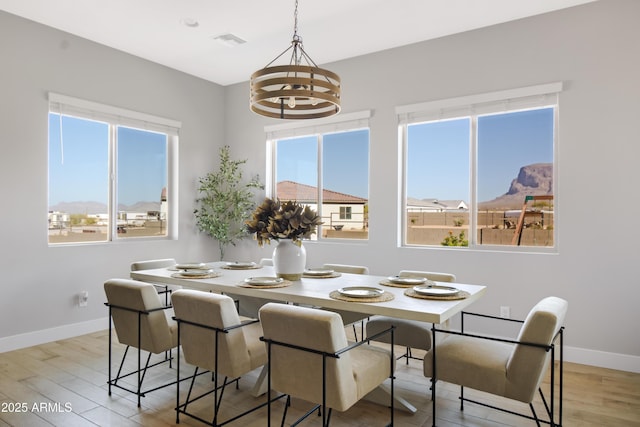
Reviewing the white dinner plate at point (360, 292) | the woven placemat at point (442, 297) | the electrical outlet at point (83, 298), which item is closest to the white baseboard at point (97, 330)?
the electrical outlet at point (83, 298)

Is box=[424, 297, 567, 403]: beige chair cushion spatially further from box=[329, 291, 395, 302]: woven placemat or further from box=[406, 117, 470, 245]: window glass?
box=[406, 117, 470, 245]: window glass

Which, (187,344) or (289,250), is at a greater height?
(289,250)

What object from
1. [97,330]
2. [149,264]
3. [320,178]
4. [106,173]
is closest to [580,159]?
[320,178]

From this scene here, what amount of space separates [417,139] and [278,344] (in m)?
3.08

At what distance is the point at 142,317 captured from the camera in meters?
2.61

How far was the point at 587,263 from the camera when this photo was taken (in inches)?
138

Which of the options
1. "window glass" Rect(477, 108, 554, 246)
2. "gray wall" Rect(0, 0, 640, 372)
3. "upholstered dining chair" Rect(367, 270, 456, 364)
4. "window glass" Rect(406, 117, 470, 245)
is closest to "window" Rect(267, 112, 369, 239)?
"gray wall" Rect(0, 0, 640, 372)

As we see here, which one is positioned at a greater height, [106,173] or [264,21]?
[264,21]

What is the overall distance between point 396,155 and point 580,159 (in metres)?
1.65

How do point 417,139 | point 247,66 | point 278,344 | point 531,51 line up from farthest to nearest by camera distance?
1. point 247,66
2. point 417,139
3. point 531,51
4. point 278,344

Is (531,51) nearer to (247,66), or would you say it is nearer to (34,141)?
(247,66)

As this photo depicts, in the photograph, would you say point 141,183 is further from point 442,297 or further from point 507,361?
point 507,361

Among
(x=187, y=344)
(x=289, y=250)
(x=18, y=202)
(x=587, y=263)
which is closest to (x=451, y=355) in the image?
(x=289, y=250)

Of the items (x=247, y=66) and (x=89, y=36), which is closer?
(x=89, y=36)
